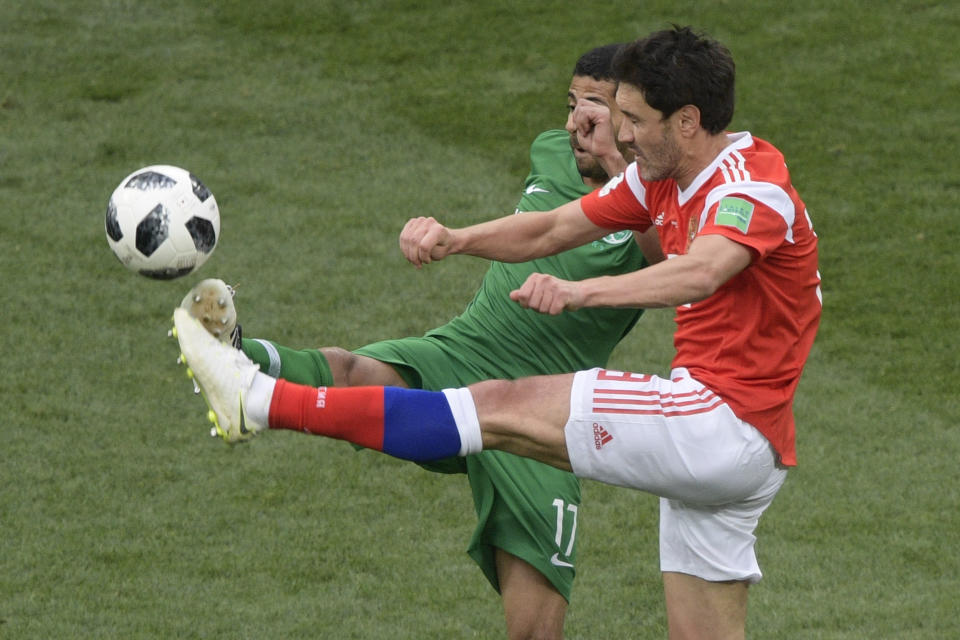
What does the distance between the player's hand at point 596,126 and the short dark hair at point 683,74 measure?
114 centimetres

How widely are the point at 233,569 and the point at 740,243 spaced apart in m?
3.80

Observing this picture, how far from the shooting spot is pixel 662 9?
14.4 meters

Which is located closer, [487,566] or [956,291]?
[487,566]

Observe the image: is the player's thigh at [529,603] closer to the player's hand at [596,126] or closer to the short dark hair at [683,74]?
the player's hand at [596,126]

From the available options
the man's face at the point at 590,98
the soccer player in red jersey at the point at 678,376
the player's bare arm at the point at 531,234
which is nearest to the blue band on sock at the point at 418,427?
the soccer player in red jersey at the point at 678,376

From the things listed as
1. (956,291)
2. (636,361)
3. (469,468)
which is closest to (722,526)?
(469,468)

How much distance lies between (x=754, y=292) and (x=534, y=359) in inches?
66.0

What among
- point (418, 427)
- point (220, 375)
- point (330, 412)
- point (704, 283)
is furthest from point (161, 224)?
point (704, 283)

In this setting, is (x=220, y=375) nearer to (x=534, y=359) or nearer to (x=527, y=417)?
(x=527, y=417)

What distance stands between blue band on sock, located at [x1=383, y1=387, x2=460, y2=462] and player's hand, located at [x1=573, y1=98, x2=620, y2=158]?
167cm

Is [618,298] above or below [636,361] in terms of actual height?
above

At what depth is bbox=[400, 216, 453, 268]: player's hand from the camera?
502 centimetres

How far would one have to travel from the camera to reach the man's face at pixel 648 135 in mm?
4750

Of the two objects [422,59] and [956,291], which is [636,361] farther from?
[422,59]
